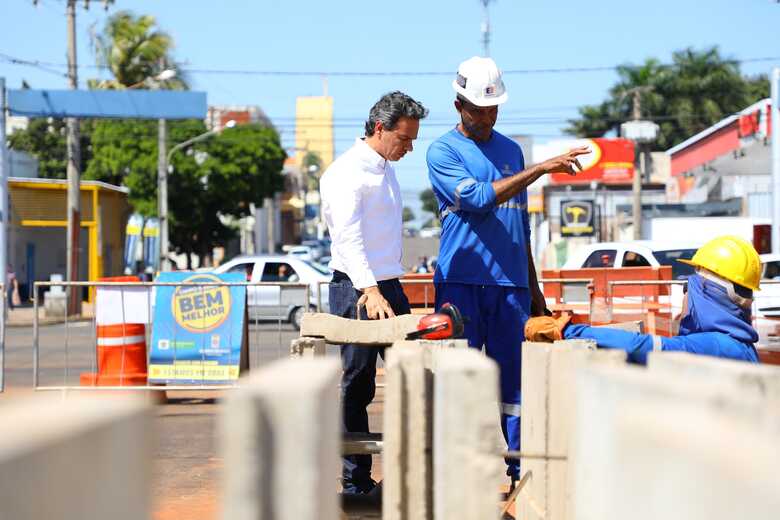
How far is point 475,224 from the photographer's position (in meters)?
5.02

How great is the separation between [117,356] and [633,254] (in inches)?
446

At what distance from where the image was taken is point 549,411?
338 cm

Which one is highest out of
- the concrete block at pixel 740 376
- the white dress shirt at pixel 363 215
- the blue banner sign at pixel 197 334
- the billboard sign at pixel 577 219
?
the billboard sign at pixel 577 219

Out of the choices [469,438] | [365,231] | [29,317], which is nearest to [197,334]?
[365,231]

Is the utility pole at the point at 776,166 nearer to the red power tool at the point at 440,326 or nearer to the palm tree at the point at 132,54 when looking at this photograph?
the red power tool at the point at 440,326

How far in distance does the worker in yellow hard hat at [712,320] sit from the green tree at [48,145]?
59190 mm

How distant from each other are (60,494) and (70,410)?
0.40 feet

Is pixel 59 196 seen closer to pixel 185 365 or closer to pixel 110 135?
pixel 110 135

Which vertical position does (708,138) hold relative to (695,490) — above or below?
above

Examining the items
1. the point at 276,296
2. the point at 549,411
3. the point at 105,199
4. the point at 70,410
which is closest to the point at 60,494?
the point at 70,410

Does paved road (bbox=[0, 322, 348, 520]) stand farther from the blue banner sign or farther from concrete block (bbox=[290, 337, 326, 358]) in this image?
concrete block (bbox=[290, 337, 326, 358])

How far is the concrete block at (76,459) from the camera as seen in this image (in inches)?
45.5

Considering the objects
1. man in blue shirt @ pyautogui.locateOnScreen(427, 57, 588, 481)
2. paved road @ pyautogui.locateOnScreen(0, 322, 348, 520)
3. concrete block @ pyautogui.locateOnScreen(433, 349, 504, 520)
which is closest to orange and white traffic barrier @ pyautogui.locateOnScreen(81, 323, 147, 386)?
paved road @ pyautogui.locateOnScreen(0, 322, 348, 520)

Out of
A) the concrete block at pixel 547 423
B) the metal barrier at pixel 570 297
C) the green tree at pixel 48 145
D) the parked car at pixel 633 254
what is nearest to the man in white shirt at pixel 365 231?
A: the concrete block at pixel 547 423
